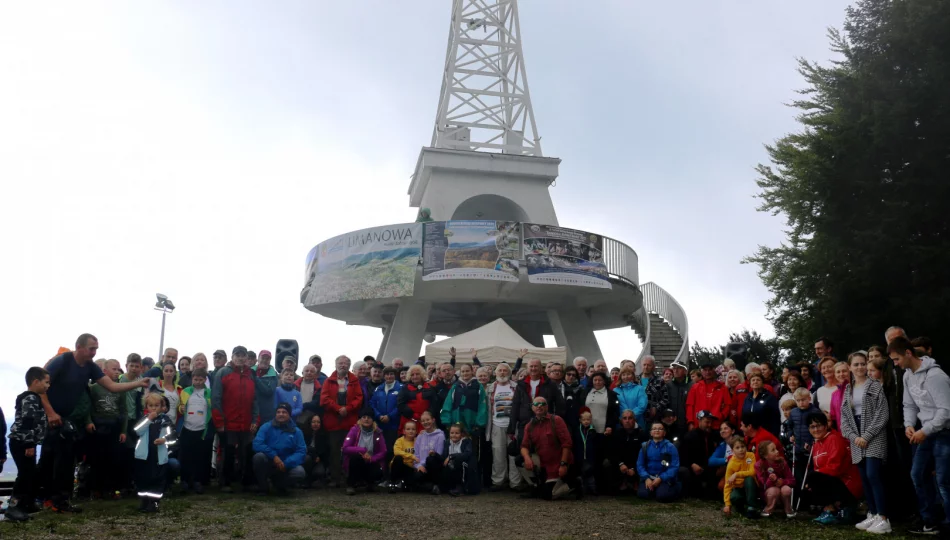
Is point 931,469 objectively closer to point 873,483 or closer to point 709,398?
point 873,483

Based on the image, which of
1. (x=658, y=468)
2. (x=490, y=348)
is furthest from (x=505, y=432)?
(x=490, y=348)

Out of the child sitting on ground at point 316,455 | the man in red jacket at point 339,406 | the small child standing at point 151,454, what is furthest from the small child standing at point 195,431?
the man in red jacket at point 339,406

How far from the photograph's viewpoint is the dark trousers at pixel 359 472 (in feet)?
31.0

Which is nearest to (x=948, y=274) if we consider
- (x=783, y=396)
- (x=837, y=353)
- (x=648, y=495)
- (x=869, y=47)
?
(x=837, y=353)

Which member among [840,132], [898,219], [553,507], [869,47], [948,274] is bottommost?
[553,507]

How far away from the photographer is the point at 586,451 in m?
9.49

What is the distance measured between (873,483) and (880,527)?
1.16 feet

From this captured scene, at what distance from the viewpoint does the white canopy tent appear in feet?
53.4

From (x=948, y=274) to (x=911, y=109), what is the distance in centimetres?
306

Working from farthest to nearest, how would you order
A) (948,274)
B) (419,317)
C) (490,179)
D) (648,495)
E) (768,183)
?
(490,179) < (768,183) < (419,317) < (948,274) < (648,495)

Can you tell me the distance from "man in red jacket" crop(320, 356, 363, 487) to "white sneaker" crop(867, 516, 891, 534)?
5858 millimetres

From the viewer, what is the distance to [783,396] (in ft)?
28.6

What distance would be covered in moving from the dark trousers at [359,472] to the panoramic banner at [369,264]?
Result: 31.7ft

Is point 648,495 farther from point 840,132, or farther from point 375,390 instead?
point 840,132
